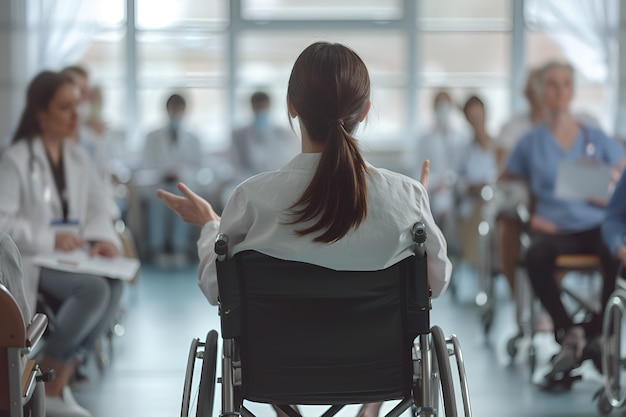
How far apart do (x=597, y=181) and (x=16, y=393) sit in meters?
2.59

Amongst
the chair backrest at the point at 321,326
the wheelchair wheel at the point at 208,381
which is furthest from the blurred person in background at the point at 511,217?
the wheelchair wheel at the point at 208,381

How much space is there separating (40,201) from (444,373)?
6.13 ft

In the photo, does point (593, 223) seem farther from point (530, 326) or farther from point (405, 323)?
point (405, 323)

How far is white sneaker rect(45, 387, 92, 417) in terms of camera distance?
10.3ft

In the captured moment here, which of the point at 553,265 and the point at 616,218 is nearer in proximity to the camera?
the point at 616,218

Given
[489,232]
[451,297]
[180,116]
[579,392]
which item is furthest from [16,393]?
[180,116]

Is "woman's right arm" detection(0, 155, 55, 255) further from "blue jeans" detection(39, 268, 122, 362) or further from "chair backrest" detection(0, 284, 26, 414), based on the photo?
"chair backrest" detection(0, 284, 26, 414)

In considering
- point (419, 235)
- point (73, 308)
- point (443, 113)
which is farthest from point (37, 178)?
point (443, 113)

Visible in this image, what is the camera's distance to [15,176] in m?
3.37

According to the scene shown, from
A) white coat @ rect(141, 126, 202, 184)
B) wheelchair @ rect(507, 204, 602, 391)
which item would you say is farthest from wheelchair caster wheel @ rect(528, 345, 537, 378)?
white coat @ rect(141, 126, 202, 184)

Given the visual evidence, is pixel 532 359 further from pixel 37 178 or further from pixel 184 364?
pixel 37 178

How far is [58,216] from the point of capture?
3523 millimetres

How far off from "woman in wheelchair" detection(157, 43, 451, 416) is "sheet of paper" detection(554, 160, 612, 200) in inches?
81.0

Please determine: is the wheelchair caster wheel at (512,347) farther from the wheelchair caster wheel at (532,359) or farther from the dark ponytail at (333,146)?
the dark ponytail at (333,146)
